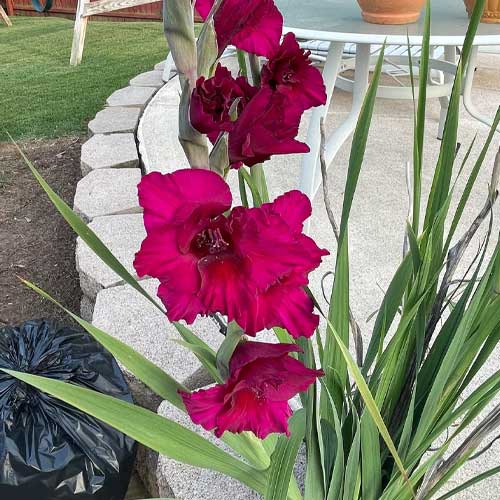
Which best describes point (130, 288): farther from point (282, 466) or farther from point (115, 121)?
point (115, 121)

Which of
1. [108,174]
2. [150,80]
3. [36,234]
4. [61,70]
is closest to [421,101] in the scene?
[108,174]

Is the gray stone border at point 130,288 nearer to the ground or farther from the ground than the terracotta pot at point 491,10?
nearer to the ground

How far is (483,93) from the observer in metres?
3.46

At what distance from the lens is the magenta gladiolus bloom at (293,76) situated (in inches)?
21.4

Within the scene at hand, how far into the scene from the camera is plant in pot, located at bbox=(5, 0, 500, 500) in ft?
1.50

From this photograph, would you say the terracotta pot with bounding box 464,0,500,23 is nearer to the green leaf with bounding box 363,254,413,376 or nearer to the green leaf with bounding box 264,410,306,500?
the green leaf with bounding box 363,254,413,376

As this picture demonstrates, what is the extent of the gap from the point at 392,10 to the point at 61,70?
10.8ft

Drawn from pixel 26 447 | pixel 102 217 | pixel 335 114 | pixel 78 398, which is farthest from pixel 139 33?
pixel 78 398

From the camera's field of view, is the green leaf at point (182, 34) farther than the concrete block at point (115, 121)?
No

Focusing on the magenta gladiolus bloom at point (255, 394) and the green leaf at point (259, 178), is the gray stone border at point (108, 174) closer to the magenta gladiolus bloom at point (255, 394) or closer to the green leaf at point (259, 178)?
the green leaf at point (259, 178)

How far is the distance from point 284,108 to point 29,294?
1.70 m

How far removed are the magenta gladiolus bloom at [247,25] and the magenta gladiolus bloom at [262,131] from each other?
64mm

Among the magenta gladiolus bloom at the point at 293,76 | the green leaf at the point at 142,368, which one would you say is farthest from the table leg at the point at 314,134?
the magenta gladiolus bloom at the point at 293,76

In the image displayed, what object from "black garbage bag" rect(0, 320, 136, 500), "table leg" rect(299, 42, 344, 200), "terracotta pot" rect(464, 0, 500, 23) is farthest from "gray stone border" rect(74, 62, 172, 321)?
"terracotta pot" rect(464, 0, 500, 23)
